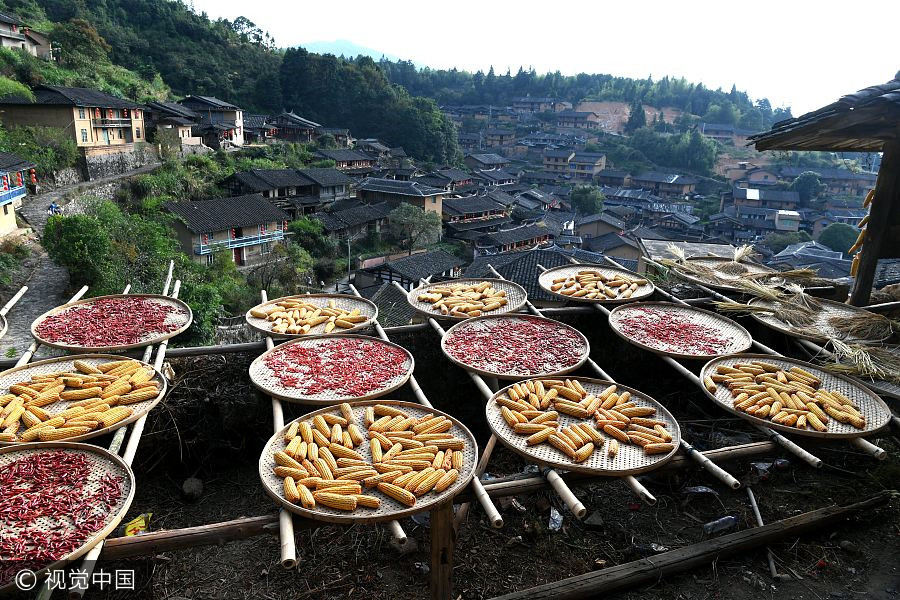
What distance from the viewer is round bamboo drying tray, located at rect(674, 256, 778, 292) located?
22.5ft

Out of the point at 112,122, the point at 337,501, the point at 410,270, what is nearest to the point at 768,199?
the point at 410,270

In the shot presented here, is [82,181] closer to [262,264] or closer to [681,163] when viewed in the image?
[262,264]

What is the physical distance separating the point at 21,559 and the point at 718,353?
508 cm

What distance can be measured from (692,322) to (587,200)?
141 feet

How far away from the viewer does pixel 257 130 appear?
39.8m

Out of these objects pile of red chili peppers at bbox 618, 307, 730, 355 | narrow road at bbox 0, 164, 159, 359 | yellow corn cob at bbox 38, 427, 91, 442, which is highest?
pile of red chili peppers at bbox 618, 307, 730, 355

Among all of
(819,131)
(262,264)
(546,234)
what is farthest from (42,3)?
(819,131)

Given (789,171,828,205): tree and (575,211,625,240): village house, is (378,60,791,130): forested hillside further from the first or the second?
(575,211,625,240): village house

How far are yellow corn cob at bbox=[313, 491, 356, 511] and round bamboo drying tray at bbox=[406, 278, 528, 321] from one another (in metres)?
2.89

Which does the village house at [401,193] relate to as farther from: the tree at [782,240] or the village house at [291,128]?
the tree at [782,240]

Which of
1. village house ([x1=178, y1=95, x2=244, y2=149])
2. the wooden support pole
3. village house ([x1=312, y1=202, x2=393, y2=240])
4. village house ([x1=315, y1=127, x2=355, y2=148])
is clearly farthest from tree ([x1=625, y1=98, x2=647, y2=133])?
the wooden support pole

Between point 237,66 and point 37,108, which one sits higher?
point 237,66

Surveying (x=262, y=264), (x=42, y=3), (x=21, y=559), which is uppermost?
(x=42, y=3)

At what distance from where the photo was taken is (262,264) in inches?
1032
